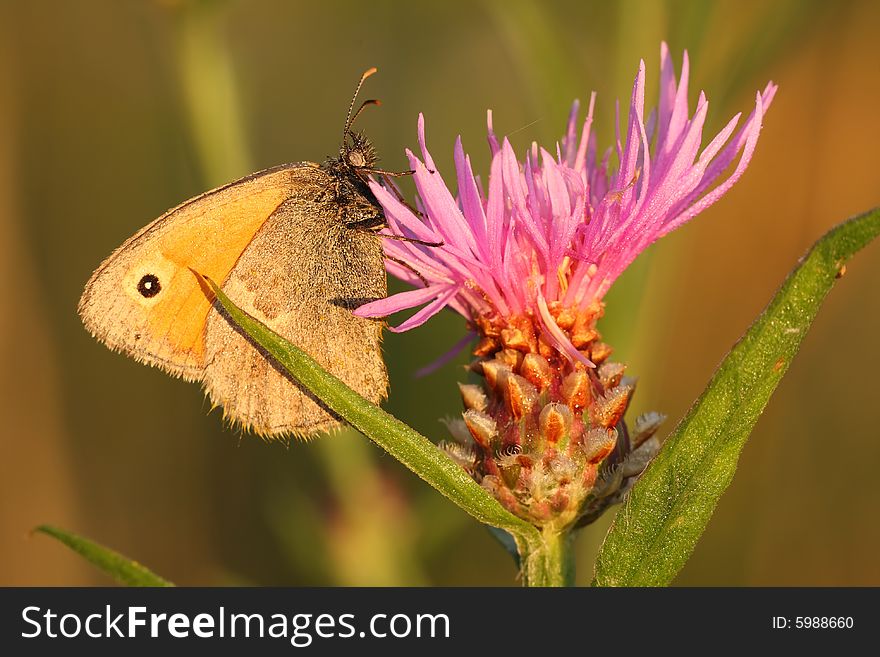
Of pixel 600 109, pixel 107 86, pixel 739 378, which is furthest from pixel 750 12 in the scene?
pixel 107 86

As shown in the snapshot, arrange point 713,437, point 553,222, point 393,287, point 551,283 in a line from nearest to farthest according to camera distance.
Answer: point 713,437, point 553,222, point 551,283, point 393,287

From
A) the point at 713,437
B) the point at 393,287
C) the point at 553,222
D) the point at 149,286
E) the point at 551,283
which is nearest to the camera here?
the point at 713,437

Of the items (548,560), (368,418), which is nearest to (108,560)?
(368,418)

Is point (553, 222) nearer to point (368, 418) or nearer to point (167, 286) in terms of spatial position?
point (368, 418)

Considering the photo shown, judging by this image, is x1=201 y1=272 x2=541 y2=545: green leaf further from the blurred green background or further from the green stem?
the blurred green background

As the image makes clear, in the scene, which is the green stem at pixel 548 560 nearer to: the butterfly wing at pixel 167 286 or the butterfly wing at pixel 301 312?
the butterfly wing at pixel 301 312
